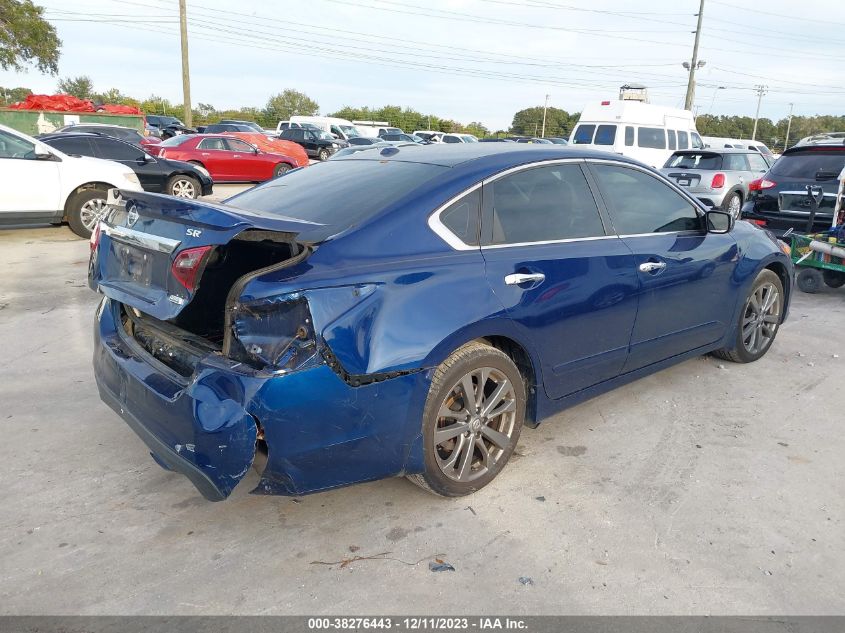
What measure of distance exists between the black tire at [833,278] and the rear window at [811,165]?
5.74ft

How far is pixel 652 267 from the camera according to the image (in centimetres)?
392

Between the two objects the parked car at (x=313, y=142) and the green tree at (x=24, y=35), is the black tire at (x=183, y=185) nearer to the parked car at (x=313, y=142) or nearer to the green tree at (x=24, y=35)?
the parked car at (x=313, y=142)

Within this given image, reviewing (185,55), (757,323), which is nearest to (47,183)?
(757,323)

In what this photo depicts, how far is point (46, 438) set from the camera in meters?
3.76

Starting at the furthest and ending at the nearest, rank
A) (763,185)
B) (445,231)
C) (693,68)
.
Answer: (693,68) → (763,185) → (445,231)

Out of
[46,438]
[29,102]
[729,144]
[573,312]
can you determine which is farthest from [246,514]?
[729,144]

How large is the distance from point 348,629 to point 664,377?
Result: 3.34m

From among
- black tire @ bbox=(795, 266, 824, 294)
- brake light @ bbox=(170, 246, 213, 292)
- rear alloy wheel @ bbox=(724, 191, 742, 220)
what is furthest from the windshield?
brake light @ bbox=(170, 246, 213, 292)

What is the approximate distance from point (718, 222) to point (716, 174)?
9.61 meters

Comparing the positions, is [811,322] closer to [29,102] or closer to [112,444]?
[112,444]

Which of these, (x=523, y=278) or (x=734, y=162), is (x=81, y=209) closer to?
(x=523, y=278)

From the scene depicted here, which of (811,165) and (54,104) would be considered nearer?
(811,165)

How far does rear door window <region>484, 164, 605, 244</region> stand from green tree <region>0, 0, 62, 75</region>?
143ft

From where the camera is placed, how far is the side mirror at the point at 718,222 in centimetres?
446
